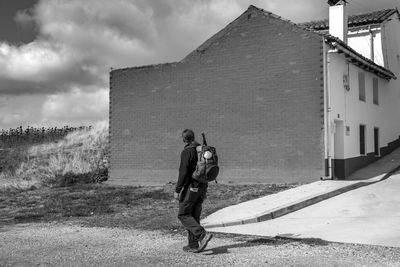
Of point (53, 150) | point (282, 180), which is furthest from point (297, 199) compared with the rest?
point (53, 150)

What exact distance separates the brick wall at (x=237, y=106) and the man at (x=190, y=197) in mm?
10310

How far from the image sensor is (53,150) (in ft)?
112

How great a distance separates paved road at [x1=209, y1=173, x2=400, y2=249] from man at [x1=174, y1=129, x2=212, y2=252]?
201 centimetres

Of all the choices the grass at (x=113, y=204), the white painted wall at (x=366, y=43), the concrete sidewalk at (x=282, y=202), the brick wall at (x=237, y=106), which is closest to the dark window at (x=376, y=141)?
the white painted wall at (x=366, y=43)

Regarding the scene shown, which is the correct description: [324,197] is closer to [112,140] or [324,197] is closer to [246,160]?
[246,160]

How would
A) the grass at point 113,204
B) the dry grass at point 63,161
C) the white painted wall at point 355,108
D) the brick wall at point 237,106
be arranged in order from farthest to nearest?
the dry grass at point 63,161 < the white painted wall at point 355,108 < the brick wall at point 237,106 < the grass at point 113,204

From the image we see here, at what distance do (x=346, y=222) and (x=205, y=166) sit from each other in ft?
13.9

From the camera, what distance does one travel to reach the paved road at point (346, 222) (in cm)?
899

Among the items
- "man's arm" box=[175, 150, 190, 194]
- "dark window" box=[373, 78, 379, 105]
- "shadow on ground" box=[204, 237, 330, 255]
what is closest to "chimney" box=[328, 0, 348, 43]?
"dark window" box=[373, 78, 379, 105]

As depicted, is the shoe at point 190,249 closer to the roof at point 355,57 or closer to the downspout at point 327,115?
the downspout at point 327,115

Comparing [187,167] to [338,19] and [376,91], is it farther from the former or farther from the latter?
[376,91]

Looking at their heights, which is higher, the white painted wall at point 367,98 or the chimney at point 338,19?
the chimney at point 338,19

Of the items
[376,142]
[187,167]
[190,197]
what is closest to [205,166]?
[187,167]

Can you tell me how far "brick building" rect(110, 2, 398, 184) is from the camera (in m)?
17.6
